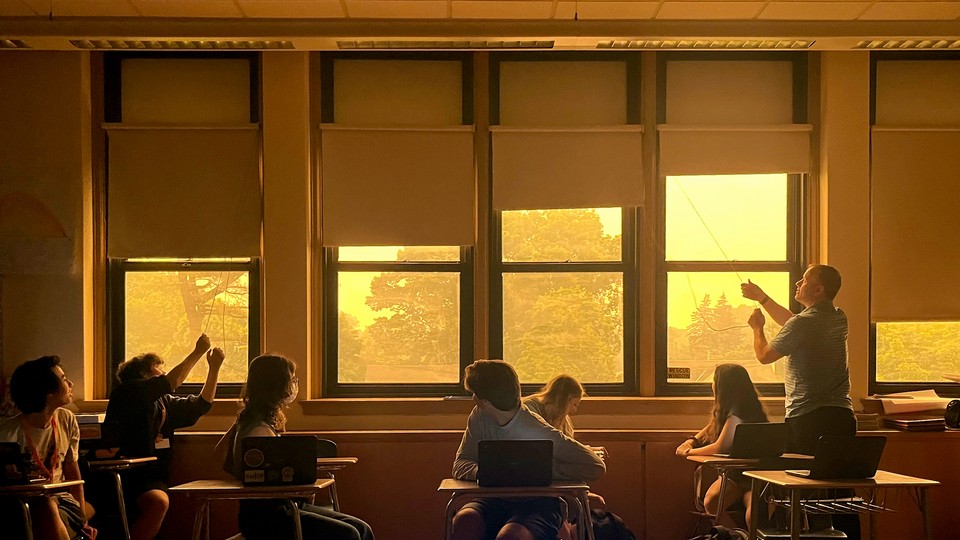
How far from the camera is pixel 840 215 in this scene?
650 centimetres

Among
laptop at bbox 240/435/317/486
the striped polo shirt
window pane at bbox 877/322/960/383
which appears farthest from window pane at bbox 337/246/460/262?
window pane at bbox 877/322/960/383

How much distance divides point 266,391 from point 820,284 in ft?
9.71

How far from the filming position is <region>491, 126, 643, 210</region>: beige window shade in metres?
6.55

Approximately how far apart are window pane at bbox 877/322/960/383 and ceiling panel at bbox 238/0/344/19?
4.05 meters

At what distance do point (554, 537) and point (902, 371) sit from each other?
3.36 m

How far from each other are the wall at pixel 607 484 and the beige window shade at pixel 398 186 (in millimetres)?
1294

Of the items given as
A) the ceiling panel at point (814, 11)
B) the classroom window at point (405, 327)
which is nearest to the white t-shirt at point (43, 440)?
the classroom window at point (405, 327)

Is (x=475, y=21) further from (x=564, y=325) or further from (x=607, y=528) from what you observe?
(x=607, y=528)

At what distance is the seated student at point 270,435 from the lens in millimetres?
4207

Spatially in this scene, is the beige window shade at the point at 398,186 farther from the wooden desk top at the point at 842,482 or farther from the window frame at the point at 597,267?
the wooden desk top at the point at 842,482

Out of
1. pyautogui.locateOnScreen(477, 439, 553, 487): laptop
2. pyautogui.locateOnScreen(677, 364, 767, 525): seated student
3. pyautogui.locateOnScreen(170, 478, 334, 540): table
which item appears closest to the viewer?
pyautogui.locateOnScreen(170, 478, 334, 540): table

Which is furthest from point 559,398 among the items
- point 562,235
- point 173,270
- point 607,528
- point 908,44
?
point 908,44

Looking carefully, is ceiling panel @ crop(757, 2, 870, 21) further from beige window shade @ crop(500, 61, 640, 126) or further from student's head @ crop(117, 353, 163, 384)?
student's head @ crop(117, 353, 163, 384)

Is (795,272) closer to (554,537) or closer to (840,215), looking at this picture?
(840,215)
